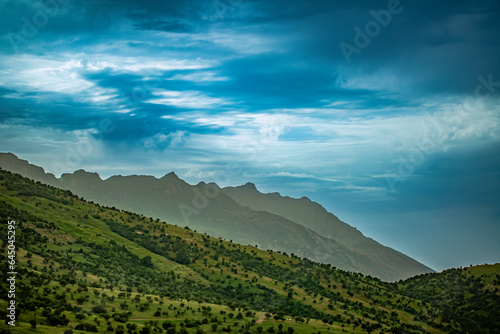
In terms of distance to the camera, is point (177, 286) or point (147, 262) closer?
point (177, 286)

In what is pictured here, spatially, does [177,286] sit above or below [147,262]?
below

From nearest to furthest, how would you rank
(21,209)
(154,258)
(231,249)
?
(21,209) → (154,258) → (231,249)

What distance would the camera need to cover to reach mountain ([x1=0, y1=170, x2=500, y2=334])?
7345 centimetres

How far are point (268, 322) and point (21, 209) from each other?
8448 centimetres

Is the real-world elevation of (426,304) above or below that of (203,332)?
above

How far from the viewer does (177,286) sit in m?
123

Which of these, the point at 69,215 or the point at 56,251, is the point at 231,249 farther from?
the point at 56,251

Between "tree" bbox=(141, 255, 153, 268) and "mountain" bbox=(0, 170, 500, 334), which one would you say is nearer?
"mountain" bbox=(0, 170, 500, 334)

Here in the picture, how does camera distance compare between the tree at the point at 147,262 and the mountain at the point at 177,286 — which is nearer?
the mountain at the point at 177,286

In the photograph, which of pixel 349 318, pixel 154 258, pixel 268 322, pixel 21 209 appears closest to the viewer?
pixel 268 322

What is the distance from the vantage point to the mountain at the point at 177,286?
73.5 m

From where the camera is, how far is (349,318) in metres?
114

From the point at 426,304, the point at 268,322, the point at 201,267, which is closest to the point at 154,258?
the point at 201,267

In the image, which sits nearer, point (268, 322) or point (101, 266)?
point (268, 322)
